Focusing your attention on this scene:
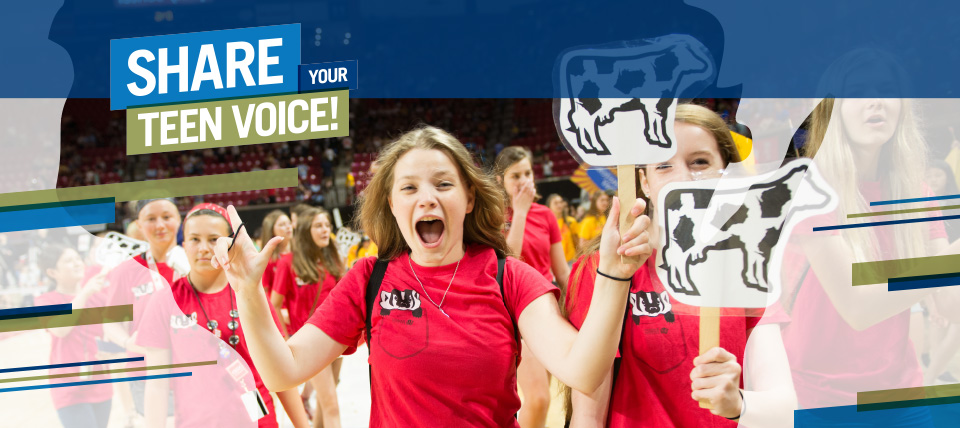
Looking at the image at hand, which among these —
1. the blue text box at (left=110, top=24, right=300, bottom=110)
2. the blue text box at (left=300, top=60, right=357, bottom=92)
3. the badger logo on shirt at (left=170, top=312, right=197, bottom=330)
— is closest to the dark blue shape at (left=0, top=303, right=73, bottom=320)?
the badger logo on shirt at (left=170, top=312, right=197, bottom=330)

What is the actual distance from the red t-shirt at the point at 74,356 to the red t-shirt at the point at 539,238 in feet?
7.11

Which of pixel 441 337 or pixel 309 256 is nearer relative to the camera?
pixel 441 337

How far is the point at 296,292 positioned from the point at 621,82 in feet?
11.0

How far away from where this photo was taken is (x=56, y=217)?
2428 mm

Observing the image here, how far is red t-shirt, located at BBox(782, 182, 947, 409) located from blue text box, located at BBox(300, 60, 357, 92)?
1.75m

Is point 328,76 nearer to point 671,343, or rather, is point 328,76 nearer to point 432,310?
point 432,310

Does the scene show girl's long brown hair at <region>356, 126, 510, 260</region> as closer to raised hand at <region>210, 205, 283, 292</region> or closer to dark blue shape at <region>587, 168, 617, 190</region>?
dark blue shape at <region>587, 168, 617, 190</region>

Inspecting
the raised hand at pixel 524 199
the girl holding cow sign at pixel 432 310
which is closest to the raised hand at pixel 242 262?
the girl holding cow sign at pixel 432 310

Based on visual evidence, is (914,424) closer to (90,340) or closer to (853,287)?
(853,287)

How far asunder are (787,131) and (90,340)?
308 cm

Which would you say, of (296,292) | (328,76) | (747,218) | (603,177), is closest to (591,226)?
(296,292)

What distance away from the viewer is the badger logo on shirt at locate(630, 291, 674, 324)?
1.57 meters

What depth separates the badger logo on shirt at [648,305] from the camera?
1570 millimetres

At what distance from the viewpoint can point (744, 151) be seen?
5.40 feet
